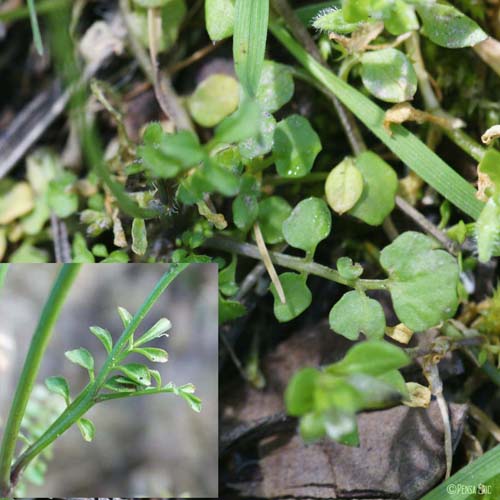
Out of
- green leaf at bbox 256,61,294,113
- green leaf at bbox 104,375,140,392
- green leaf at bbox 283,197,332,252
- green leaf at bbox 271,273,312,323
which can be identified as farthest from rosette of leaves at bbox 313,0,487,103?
green leaf at bbox 104,375,140,392

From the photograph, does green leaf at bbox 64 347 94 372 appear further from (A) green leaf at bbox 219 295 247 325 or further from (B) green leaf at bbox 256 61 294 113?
(B) green leaf at bbox 256 61 294 113

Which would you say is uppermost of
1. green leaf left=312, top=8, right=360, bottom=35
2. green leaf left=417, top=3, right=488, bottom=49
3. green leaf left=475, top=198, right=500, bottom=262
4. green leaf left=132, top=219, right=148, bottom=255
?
green leaf left=312, top=8, right=360, bottom=35

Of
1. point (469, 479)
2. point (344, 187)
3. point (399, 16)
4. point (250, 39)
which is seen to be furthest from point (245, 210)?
point (469, 479)

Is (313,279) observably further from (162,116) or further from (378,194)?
(162,116)

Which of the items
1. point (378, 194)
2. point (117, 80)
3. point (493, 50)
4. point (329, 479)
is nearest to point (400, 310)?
point (378, 194)

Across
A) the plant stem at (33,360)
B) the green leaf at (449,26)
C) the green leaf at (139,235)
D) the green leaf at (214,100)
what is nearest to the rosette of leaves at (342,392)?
the plant stem at (33,360)

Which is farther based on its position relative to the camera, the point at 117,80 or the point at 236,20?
the point at 117,80
